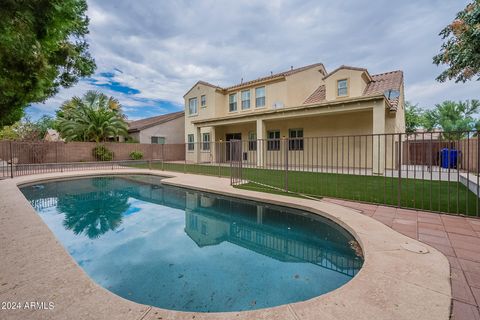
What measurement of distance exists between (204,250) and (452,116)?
42202mm

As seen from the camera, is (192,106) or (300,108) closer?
(300,108)

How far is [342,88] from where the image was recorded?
13680 mm

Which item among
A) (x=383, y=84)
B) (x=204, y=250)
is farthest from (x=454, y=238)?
(x=383, y=84)

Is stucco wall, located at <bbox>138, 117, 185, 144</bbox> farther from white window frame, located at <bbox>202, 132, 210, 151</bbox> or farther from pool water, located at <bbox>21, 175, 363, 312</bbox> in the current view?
pool water, located at <bbox>21, 175, 363, 312</bbox>

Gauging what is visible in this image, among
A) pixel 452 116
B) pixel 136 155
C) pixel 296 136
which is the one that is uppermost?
pixel 452 116

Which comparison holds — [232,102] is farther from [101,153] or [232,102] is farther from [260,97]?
[101,153]

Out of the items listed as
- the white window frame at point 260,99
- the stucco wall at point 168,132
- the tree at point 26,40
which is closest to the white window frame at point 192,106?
the stucco wall at point 168,132

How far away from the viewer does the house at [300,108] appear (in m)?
11.8

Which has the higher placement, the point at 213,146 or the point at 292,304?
the point at 213,146

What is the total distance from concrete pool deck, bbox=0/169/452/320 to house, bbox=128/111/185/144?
66.8ft

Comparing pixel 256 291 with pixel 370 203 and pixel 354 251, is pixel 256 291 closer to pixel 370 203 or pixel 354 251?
pixel 354 251

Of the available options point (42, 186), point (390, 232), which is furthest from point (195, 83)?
Answer: point (390, 232)

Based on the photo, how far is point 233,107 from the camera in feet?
61.7

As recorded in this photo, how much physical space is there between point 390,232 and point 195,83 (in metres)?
19.8
